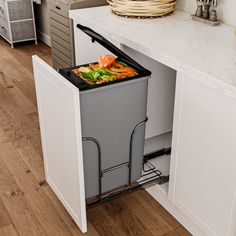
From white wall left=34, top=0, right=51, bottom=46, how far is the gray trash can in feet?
8.60

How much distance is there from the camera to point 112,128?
1.67 metres

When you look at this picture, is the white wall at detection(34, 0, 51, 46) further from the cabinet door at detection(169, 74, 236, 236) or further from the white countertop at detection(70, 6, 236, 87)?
the cabinet door at detection(169, 74, 236, 236)

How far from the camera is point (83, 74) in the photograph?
1689 millimetres

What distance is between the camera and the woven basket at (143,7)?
7.03 ft

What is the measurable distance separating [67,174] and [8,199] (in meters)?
0.50

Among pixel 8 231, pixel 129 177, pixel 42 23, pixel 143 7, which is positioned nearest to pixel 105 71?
pixel 129 177

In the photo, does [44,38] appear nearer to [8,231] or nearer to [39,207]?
[39,207]

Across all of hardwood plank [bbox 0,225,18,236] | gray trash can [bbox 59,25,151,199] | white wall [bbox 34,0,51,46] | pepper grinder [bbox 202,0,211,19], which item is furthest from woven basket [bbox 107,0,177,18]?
white wall [bbox 34,0,51,46]

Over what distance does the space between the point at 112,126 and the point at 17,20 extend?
3.00 meters

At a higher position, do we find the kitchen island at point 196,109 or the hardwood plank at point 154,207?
the kitchen island at point 196,109

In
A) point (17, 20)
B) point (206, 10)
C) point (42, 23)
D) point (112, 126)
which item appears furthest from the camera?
point (42, 23)

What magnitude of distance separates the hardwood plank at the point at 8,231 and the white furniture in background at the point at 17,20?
285 centimetres

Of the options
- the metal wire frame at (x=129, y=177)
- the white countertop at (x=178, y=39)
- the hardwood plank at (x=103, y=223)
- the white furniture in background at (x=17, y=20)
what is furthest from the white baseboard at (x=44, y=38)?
the hardwood plank at (x=103, y=223)

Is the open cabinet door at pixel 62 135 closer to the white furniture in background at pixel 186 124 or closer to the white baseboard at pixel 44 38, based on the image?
the white furniture in background at pixel 186 124
